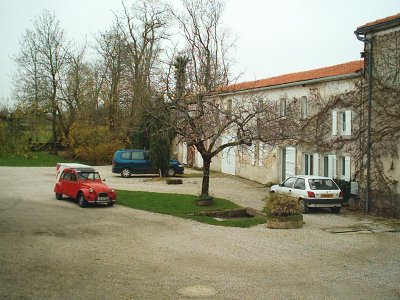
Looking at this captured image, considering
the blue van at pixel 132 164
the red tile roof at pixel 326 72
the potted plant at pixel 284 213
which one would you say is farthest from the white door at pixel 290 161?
the potted plant at pixel 284 213

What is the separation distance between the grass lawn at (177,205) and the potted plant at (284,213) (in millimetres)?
1047

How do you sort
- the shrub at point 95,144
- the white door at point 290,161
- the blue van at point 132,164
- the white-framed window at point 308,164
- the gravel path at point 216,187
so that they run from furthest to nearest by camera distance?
the shrub at point 95,144
the blue van at point 132,164
the white door at point 290,161
the white-framed window at point 308,164
the gravel path at point 216,187

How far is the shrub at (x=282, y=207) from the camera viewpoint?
54.2ft

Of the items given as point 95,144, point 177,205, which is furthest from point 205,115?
point 95,144

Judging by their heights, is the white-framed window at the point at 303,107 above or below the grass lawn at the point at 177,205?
above

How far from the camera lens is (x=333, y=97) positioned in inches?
930

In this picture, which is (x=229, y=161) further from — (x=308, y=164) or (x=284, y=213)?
(x=284, y=213)

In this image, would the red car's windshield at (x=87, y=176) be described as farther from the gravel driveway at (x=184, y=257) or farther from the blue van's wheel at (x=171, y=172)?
the blue van's wheel at (x=171, y=172)

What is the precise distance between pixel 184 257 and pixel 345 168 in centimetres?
1336

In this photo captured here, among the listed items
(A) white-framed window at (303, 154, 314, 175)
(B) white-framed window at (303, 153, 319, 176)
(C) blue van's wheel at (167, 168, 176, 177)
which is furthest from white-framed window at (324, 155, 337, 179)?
(C) blue van's wheel at (167, 168, 176, 177)

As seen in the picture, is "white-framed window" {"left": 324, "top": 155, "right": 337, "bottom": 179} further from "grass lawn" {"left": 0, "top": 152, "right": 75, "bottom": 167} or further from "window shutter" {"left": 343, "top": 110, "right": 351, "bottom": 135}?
"grass lawn" {"left": 0, "top": 152, "right": 75, "bottom": 167}

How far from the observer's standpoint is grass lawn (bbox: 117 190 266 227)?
58.5 feet

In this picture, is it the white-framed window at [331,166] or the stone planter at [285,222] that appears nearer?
the stone planter at [285,222]

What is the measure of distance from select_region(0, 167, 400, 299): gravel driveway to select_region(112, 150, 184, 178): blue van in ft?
45.4
